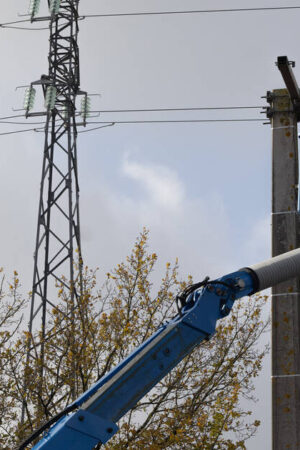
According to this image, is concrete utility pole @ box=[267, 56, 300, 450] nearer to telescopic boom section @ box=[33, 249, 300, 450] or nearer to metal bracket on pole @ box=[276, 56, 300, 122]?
metal bracket on pole @ box=[276, 56, 300, 122]

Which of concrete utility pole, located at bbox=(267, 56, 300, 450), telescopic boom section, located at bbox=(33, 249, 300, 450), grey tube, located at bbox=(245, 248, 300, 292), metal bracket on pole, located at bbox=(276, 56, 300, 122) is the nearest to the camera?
telescopic boom section, located at bbox=(33, 249, 300, 450)

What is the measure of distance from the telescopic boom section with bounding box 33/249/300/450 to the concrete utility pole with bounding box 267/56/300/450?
104 inches

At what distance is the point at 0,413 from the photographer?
1697 cm

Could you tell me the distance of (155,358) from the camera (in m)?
7.64

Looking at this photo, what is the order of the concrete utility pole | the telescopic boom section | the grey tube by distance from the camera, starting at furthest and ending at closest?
the concrete utility pole < the grey tube < the telescopic boom section

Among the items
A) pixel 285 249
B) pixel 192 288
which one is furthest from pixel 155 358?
pixel 285 249

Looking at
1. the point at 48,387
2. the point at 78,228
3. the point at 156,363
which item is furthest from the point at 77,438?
the point at 78,228

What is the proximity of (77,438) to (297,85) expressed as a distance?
6.99 metres

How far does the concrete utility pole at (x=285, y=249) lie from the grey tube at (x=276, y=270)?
267 cm

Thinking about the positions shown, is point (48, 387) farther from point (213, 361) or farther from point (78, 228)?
point (78, 228)

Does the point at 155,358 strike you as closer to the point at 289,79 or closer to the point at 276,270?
the point at 276,270

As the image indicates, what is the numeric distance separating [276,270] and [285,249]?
2.96m

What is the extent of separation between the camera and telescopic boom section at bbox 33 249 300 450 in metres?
7.16

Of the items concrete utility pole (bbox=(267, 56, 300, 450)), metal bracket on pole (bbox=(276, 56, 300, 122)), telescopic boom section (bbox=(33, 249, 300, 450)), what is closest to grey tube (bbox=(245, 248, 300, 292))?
telescopic boom section (bbox=(33, 249, 300, 450))
